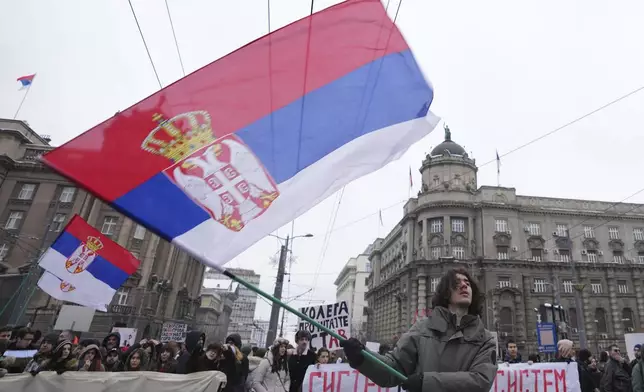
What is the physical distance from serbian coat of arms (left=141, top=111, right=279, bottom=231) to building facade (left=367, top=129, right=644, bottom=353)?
4087 centimetres

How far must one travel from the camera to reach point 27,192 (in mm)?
35938

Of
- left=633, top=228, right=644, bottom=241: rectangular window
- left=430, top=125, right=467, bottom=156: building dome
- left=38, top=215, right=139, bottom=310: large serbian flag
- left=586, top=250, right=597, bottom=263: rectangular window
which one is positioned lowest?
left=38, top=215, right=139, bottom=310: large serbian flag

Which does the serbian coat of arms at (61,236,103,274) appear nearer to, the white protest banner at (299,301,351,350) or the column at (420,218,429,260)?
the white protest banner at (299,301,351,350)

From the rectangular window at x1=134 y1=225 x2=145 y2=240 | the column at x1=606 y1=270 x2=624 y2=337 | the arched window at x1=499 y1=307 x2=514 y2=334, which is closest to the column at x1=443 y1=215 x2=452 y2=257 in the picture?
the arched window at x1=499 y1=307 x2=514 y2=334

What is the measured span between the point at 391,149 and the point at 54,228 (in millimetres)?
39890

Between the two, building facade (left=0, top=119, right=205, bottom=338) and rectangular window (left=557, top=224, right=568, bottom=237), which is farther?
rectangular window (left=557, top=224, right=568, bottom=237)

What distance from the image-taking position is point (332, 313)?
33.9ft

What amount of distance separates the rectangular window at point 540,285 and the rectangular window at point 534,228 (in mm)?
5605

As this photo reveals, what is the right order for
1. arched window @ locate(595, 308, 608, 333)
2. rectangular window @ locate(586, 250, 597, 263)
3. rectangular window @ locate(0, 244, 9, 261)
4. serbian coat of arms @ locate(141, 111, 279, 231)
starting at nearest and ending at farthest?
serbian coat of arms @ locate(141, 111, 279, 231) → rectangular window @ locate(0, 244, 9, 261) → arched window @ locate(595, 308, 608, 333) → rectangular window @ locate(586, 250, 597, 263)

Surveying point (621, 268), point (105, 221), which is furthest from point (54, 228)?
point (621, 268)

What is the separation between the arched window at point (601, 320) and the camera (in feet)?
138

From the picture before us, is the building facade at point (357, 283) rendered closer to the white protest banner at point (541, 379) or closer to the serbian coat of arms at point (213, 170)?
the white protest banner at point (541, 379)

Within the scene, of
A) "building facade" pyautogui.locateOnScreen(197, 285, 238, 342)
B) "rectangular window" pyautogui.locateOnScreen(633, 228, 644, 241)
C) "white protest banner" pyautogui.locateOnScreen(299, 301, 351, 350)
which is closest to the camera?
"white protest banner" pyautogui.locateOnScreen(299, 301, 351, 350)

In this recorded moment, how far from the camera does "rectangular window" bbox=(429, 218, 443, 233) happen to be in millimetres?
47000
